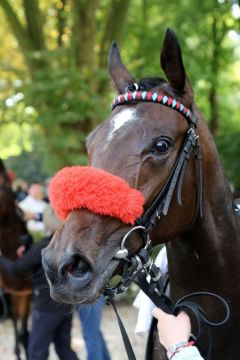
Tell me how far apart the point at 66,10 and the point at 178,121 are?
10781mm

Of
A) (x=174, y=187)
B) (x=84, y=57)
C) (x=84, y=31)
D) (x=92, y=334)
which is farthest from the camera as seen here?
(x=84, y=31)

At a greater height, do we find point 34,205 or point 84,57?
point 84,57

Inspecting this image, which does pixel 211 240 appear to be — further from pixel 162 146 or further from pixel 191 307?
pixel 162 146

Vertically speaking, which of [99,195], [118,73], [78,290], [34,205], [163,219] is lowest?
[34,205]

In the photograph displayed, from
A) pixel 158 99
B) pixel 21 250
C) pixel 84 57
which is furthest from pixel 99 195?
pixel 84 57

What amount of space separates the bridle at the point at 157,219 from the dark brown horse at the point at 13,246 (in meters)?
3.80

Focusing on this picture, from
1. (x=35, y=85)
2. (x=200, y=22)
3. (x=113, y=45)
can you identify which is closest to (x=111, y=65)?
(x=113, y=45)

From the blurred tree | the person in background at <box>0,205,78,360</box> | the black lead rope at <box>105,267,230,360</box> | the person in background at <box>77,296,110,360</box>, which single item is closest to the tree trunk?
the blurred tree

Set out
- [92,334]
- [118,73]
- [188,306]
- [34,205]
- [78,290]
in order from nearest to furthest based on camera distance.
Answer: [78,290], [188,306], [118,73], [92,334], [34,205]

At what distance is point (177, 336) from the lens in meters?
2.04

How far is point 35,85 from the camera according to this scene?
8992 millimetres

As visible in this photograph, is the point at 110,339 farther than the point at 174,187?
Yes

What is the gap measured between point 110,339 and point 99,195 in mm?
6474

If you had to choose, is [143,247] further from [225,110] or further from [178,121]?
[225,110]
